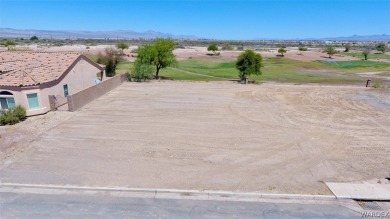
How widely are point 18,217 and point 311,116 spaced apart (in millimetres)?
19419

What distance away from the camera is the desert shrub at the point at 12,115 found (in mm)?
19172

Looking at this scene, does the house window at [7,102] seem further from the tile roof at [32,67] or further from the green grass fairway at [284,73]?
the green grass fairway at [284,73]

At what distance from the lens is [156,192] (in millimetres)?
10742

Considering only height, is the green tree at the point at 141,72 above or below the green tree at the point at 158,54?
below

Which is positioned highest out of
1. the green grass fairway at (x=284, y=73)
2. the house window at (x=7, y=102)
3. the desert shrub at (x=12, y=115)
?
the house window at (x=7, y=102)

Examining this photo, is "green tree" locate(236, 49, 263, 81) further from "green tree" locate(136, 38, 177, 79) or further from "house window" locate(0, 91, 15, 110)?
"house window" locate(0, 91, 15, 110)

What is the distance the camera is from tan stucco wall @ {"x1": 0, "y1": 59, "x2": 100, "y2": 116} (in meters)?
20.7

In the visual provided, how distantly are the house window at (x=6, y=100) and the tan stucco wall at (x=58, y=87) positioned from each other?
0.31m

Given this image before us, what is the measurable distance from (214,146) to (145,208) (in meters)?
6.56

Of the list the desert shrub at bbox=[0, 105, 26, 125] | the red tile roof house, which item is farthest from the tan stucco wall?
the desert shrub at bbox=[0, 105, 26, 125]

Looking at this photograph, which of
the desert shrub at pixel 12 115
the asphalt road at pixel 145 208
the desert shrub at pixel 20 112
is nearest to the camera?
the asphalt road at pixel 145 208

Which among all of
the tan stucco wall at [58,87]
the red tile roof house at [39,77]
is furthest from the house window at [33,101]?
the tan stucco wall at [58,87]

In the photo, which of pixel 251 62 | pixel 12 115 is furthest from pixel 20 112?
pixel 251 62

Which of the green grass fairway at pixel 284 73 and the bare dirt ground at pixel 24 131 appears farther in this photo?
the green grass fairway at pixel 284 73
